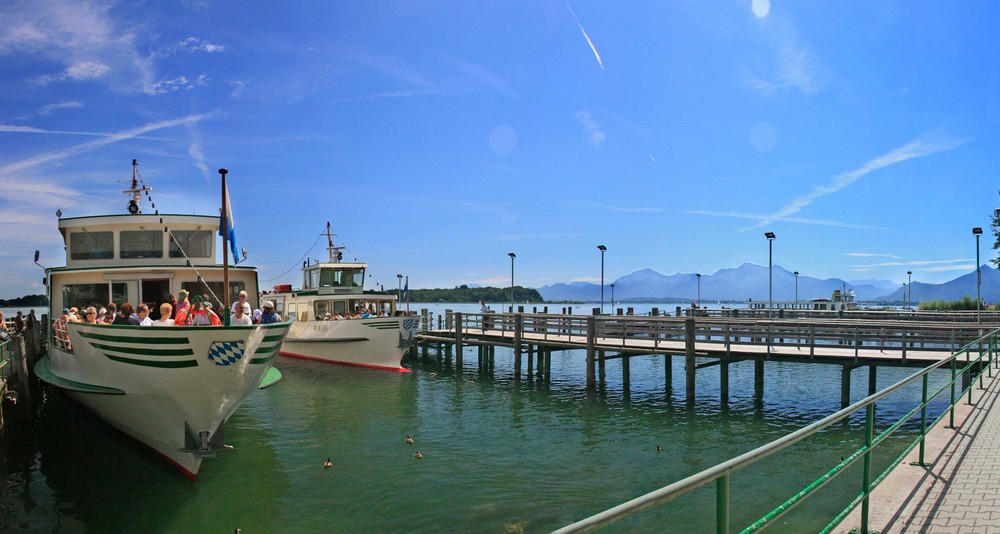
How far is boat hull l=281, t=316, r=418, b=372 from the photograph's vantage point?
26.4 meters

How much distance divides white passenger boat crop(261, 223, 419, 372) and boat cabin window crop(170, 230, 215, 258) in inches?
380

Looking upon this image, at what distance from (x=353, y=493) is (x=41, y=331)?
54.7 ft

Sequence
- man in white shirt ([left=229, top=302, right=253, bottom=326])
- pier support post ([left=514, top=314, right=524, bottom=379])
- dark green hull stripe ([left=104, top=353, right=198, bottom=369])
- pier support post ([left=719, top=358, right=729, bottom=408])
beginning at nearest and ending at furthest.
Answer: dark green hull stripe ([left=104, top=353, right=198, bottom=369]), man in white shirt ([left=229, top=302, right=253, bottom=326]), pier support post ([left=719, top=358, right=729, bottom=408]), pier support post ([left=514, top=314, right=524, bottom=379])

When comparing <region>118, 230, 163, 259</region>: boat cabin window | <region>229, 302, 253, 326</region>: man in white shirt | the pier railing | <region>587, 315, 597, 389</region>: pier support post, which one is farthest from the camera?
<region>587, 315, 597, 389</region>: pier support post

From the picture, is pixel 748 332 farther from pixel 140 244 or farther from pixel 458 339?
pixel 140 244

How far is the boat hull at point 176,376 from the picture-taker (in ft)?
31.7

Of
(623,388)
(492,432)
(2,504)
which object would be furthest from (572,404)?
(2,504)

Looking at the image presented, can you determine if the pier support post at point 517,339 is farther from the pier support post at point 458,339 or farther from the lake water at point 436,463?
the pier support post at point 458,339

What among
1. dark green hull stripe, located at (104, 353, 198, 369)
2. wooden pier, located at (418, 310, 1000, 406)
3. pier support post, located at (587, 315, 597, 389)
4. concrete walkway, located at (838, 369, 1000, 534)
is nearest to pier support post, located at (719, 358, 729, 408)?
wooden pier, located at (418, 310, 1000, 406)

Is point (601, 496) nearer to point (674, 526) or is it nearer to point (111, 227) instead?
point (674, 526)

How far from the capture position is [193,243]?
1739 centimetres

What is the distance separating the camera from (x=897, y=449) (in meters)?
12.6

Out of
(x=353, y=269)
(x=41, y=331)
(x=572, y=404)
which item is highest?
(x=353, y=269)

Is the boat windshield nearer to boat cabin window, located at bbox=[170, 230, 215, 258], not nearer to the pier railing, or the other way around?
the pier railing
